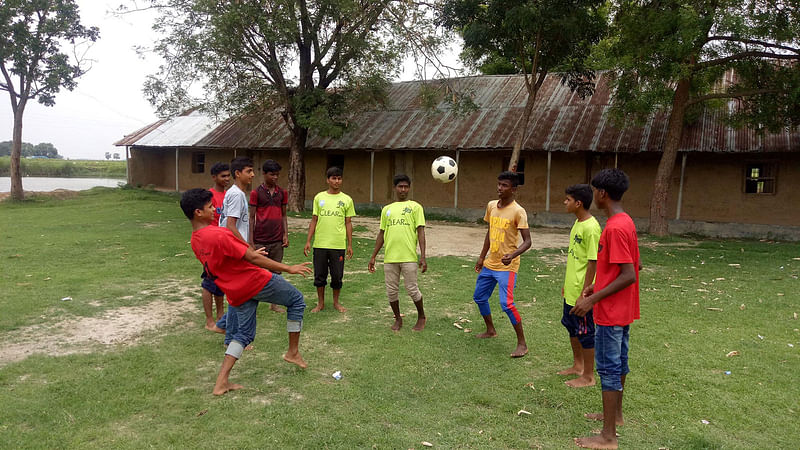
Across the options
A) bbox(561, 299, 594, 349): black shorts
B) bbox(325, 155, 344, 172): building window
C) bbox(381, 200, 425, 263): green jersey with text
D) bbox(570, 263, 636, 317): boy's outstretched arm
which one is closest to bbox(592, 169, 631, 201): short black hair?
bbox(570, 263, 636, 317): boy's outstretched arm

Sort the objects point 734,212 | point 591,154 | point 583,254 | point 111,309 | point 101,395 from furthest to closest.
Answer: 1. point 591,154
2. point 734,212
3. point 111,309
4. point 583,254
5. point 101,395

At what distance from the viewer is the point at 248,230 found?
5.95 metres

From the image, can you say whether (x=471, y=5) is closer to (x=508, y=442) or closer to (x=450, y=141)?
(x=450, y=141)

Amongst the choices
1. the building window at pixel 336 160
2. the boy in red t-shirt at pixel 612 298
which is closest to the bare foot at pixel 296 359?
the boy in red t-shirt at pixel 612 298

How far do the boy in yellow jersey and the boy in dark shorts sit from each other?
247 cm

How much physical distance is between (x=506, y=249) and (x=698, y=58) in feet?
35.8

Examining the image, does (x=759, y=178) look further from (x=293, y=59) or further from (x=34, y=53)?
(x=34, y=53)

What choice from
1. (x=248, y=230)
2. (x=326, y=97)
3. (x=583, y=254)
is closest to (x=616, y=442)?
(x=583, y=254)

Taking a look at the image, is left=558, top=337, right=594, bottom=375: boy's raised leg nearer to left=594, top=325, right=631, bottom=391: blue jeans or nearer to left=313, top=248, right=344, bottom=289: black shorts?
left=594, top=325, right=631, bottom=391: blue jeans

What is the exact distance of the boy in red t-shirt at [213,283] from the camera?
5.69m

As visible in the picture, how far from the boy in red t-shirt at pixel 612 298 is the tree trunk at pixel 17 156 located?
25268mm

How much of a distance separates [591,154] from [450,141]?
451 cm

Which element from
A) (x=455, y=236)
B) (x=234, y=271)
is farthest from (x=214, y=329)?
(x=455, y=236)

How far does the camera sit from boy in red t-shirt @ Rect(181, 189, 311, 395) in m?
4.04
